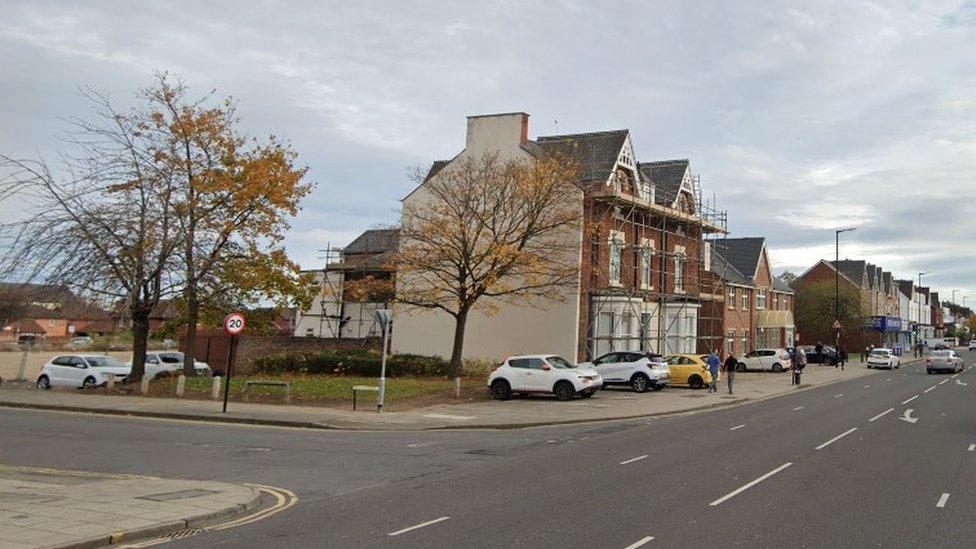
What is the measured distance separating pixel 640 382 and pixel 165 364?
20909 mm

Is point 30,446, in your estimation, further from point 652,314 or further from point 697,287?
point 697,287

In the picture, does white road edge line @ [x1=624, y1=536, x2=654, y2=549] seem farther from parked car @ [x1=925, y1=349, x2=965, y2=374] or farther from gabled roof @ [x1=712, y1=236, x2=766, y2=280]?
gabled roof @ [x1=712, y1=236, x2=766, y2=280]

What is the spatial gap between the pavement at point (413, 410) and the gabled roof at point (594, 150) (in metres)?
10.8

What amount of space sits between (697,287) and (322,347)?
2049 cm

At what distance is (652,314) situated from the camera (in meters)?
38.8

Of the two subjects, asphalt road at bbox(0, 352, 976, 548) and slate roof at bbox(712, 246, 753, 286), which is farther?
slate roof at bbox(712, 246, 753, 286)

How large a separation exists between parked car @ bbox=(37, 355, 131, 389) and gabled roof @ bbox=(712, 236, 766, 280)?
4397 centimetres

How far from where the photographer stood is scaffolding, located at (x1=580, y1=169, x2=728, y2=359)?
35625mm

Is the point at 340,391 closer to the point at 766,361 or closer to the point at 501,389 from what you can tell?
the point at 501,389

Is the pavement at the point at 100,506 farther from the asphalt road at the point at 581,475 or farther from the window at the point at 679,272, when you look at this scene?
the window at the point at 679,272

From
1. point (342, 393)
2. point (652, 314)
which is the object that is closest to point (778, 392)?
point (652, 314)

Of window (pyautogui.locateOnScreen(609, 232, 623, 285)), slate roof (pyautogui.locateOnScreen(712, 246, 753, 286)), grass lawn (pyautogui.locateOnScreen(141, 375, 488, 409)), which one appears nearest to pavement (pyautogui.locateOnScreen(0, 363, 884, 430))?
grass lawn (pyautogui.locateOnScreen(141, 375, 488, 409))

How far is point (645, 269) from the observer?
39781 millimetres

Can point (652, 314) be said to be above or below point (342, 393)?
above
